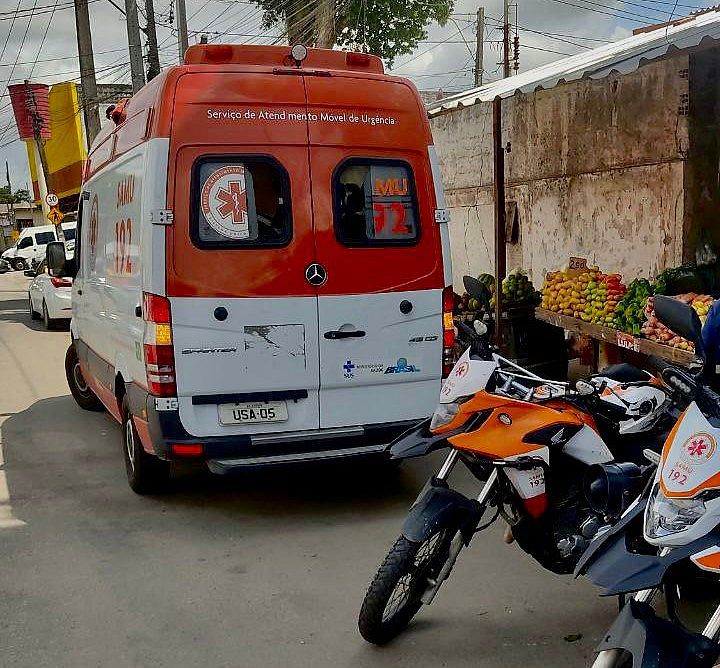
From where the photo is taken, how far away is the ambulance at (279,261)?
15.8ft

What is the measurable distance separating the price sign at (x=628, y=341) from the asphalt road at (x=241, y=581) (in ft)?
5.92

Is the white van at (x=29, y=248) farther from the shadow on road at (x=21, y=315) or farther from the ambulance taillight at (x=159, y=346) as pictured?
the ambulance taillight at (x=159, y=346)

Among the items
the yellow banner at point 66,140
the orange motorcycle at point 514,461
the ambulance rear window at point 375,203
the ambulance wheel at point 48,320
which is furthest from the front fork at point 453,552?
the yellow banner at point 66,140

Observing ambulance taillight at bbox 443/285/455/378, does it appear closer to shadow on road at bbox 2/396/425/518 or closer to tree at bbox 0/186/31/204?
shadow on road at bbox 2/396/425/518

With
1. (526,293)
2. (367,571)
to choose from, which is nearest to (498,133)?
(526,293)

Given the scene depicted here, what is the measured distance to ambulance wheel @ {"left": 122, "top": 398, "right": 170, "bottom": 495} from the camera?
5570mm

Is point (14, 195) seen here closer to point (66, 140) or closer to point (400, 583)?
point (66, 140)

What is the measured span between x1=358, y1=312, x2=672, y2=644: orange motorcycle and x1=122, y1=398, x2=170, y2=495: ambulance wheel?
2427 millimetres

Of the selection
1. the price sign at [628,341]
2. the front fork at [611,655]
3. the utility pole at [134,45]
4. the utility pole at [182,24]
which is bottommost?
the front fork at [611,655]

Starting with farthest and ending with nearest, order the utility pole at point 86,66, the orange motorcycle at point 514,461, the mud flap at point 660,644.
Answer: the utility pole at point 86,66
the orange motorcycle at point 514,461
the mud flap at point 660,644

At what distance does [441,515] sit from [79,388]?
20.0ft

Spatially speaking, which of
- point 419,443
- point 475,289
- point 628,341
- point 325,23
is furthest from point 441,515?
point 325,23

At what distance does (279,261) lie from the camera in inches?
195

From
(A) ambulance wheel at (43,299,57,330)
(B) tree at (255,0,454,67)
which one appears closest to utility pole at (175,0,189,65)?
(B) tree at (255,0,454,67)
